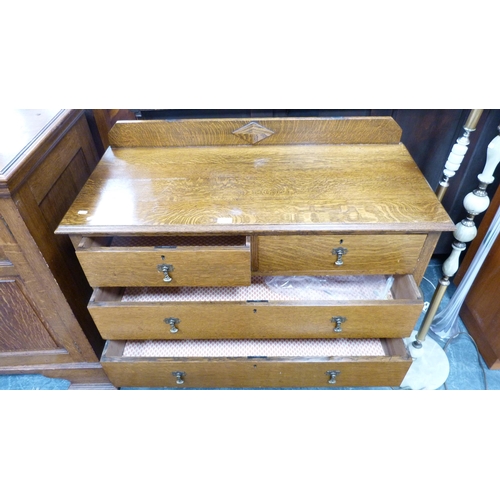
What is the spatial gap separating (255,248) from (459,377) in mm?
871

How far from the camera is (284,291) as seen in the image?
1.00 metres

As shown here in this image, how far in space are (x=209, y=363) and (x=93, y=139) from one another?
73 cm

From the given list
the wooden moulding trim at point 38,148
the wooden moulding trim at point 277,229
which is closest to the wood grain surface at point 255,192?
the wooden moulding trim at point 277,229

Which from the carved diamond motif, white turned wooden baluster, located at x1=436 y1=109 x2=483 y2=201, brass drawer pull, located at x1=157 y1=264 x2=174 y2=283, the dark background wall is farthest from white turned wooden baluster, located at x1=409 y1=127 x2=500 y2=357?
brass drawer pull, located at x1=157 y1=264 x2=174 y2=283

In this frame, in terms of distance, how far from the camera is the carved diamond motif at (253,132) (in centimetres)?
97

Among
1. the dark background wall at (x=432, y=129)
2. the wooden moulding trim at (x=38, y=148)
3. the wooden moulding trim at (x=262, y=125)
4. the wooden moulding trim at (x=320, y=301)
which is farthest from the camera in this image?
the dark background wall at (x=432, y=129)

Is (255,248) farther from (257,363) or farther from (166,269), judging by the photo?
(257,363)

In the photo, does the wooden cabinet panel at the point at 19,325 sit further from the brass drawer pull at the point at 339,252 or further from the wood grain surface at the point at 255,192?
the brass drawer pull at the point at 339,252

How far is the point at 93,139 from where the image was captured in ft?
3.52

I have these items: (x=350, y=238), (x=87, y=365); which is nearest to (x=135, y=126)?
(x=350, y=238)

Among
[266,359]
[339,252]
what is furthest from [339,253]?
[266,359]

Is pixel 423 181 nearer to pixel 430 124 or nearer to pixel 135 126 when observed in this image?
pixel 430 124

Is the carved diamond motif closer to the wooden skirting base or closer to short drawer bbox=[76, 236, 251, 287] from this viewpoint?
short drawer bbox=[76, 236, 251, 287]

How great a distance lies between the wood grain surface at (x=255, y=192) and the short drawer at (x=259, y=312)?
203 millimetres
